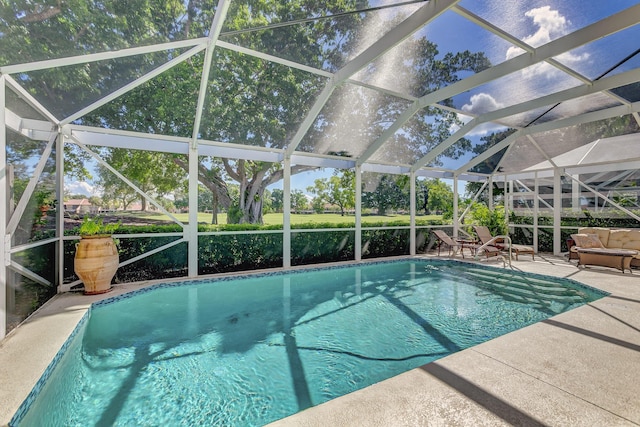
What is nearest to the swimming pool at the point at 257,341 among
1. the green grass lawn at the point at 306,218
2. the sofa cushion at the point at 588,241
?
the green grass lawn at the point at 306,218

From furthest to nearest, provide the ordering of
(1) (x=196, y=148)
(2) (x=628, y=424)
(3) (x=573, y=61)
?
1. (1) (x=196, y=148)
2. (3) (x=573, y=61)
3. (2) (x=628, y=424)

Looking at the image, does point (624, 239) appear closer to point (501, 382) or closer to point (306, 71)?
point (501, 382)

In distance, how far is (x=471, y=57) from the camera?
18.4 ft

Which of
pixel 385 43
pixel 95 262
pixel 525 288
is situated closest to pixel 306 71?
pixel 385 43

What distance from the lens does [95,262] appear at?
5602 mm

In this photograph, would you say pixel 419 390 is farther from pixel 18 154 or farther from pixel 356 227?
pixel 356 227

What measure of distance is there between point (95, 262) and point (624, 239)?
13.6 metres

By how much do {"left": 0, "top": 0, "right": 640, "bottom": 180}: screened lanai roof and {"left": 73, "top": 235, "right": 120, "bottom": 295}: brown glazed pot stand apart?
2.16 meters

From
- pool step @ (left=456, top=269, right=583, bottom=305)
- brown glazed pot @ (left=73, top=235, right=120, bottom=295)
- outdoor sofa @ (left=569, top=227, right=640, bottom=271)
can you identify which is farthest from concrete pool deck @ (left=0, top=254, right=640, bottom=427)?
outdoor sofa @ (left=569, top=227, right=640, bottom=271)

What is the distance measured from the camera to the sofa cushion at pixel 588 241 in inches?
339

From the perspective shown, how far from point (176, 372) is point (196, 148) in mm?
5406

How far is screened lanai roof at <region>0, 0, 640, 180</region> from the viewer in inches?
161

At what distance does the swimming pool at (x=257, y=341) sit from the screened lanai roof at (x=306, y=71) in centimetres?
347

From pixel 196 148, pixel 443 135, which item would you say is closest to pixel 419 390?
pixel 196 148
